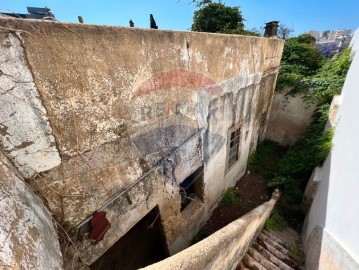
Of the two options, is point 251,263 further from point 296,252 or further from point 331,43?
point 331,43

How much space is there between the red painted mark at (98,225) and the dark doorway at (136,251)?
6.64 ft

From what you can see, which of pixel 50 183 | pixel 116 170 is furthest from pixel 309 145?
pixel 50 183

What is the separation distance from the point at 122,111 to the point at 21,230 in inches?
57.8

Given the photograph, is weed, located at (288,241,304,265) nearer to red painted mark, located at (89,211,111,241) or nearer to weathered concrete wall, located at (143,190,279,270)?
weathered concrete wall, located at (143,190,279,270)

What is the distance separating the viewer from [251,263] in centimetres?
404

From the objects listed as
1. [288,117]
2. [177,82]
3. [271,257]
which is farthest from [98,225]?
[288,117]

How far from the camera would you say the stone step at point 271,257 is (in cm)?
410

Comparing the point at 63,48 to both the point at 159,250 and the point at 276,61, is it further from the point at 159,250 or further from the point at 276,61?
the point at 276,61

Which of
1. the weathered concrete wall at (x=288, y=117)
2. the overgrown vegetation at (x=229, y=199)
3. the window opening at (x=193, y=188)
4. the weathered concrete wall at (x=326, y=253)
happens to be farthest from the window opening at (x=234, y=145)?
the weathered concrete wall at (x=288, y=117)

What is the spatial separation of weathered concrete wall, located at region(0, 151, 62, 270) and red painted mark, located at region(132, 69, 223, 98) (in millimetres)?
1463

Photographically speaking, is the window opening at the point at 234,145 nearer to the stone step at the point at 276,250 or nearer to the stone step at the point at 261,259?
the stone step at the point at 276,250

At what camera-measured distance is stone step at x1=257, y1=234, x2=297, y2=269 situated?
4331 millimetres

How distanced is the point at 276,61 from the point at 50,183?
774 centimetres

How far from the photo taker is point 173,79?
2949 mm
